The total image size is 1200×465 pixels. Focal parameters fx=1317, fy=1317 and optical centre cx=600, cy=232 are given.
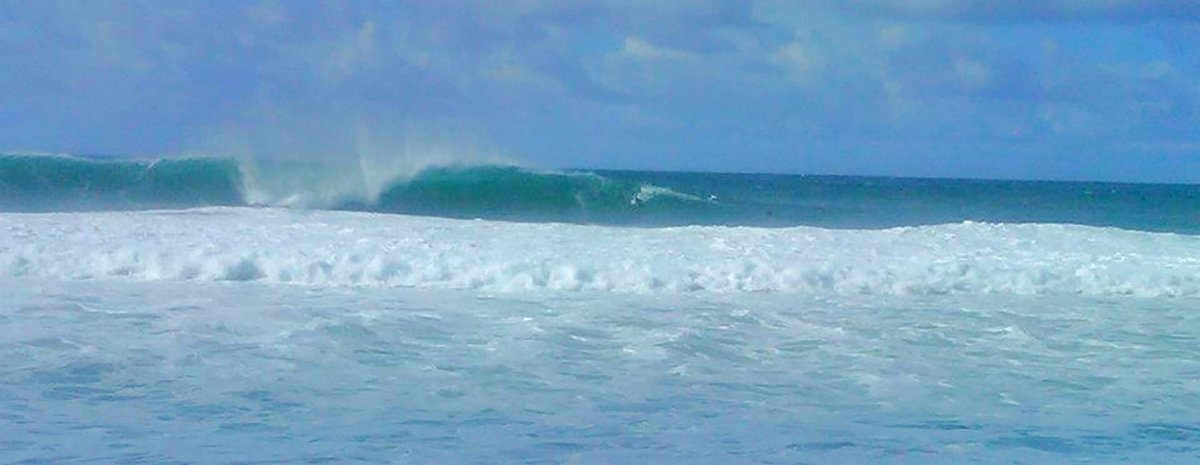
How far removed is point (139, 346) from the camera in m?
7.74

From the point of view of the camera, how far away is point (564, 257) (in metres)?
12.1

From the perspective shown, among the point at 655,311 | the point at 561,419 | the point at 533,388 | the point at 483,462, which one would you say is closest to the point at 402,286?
the point at 655,311

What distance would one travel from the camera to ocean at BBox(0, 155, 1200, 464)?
589 centimetres

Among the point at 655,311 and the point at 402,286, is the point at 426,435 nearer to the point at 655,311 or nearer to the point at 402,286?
the point at 655,311

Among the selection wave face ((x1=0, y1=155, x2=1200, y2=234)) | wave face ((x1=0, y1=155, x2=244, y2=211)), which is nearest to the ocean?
wave face ((x1=0, y1=155, x2=1200, y2=234))

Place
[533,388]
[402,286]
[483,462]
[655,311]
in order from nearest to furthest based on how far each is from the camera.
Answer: [483,462] < [533,388] < [655,311] < [402,286]

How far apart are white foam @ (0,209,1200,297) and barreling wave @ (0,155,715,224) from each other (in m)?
8.22

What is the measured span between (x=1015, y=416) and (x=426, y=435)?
292cm

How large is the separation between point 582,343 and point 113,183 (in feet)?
65.2

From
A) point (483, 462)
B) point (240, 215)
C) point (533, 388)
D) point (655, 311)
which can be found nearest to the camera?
point (483, 462)

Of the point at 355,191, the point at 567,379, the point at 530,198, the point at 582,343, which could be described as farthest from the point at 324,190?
the point at 567,379

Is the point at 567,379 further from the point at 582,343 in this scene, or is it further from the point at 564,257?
the point at 564,257

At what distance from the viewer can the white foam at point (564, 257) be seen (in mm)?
11133

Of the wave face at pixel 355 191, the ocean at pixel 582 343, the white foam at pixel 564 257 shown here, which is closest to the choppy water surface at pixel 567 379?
the ocean at pixel 582 343
